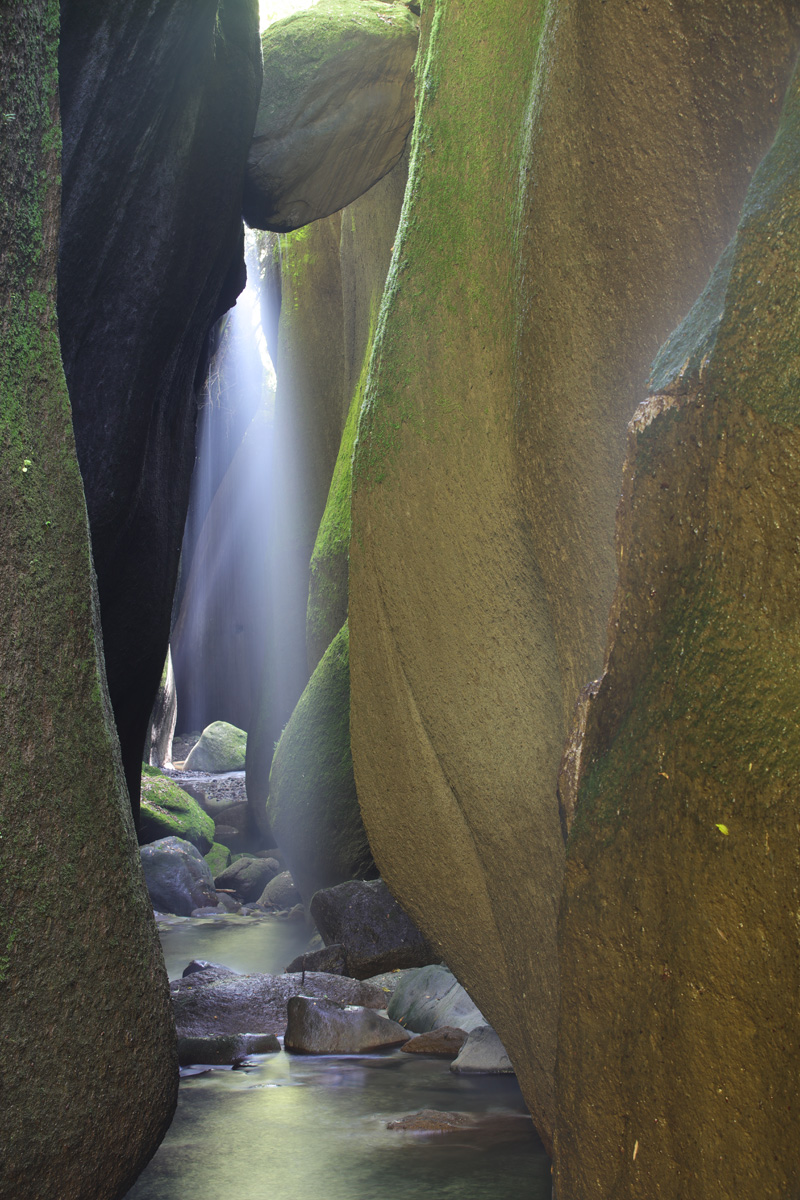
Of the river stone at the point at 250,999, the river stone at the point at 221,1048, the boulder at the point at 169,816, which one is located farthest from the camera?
the boulder at the point at 169,816

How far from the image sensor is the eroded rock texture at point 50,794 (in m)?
2.05

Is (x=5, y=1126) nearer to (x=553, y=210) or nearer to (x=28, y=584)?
(x=28, y=584)

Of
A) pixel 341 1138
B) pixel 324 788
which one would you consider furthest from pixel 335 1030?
pixel 324 788

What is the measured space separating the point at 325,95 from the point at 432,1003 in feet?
16.1

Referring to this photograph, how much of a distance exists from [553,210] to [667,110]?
1.32ft

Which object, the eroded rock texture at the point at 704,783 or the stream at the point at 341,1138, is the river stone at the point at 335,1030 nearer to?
the stream at the point at 341,1138

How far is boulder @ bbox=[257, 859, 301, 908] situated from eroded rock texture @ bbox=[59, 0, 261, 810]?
8.29 feet

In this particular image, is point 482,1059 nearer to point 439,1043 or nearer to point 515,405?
point 439,1043

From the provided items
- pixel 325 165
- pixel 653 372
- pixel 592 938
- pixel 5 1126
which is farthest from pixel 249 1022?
pixel 325 165

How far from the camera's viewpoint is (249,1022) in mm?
4551

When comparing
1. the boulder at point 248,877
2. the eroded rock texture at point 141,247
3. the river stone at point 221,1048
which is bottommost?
the boulder at point 248,877

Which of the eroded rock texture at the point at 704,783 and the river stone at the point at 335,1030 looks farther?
the river stone at the point at 335,1030

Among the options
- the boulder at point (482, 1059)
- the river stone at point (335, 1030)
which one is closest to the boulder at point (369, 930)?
the river stone at point (335, 1030)

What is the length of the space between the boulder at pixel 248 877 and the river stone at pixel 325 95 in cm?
626
